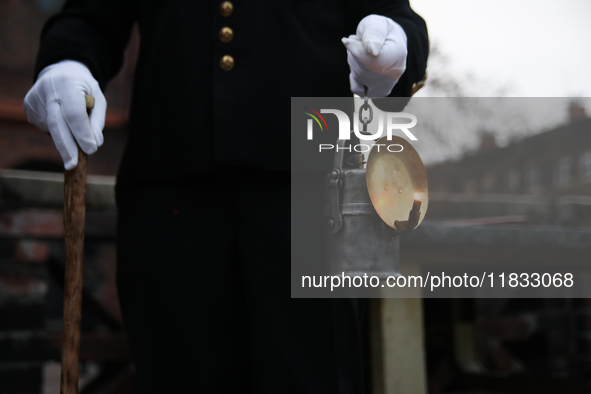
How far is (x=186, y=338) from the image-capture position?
3.15 ft

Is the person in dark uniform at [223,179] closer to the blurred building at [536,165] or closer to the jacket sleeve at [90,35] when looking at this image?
the jacket sleeve at [90,35]

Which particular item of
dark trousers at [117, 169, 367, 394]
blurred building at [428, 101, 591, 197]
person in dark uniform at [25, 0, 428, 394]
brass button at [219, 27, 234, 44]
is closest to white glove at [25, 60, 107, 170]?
person in dark uniform at [25, 0, 428, 394]

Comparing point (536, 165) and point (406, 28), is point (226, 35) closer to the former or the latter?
Result: point (406, 28)

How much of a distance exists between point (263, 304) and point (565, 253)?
1.90 meters

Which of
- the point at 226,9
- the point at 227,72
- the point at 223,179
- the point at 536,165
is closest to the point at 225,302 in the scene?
the point at 223,179

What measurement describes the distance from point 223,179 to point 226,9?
343 mm

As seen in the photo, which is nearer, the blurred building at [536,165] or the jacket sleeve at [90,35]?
the jacket sleeve at [90,35]

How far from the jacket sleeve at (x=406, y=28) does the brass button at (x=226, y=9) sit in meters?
0.26

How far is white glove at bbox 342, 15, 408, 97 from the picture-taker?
951mm

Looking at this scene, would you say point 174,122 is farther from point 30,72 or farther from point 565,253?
point 30,72

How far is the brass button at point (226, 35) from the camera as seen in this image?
3.33 ft

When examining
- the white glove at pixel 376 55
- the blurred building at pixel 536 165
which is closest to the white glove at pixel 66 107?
the white glove at pixel 376 55

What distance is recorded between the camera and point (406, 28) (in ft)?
3.55

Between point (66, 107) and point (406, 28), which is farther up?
point (406, 28)
